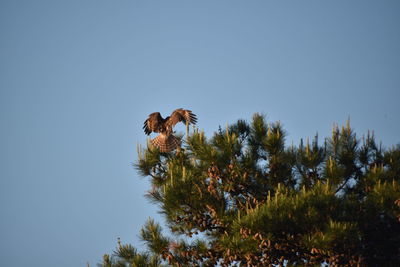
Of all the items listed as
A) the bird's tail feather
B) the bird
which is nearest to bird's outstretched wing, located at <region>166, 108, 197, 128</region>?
the bird

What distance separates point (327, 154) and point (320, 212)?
6.31 ft

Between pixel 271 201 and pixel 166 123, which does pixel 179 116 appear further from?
pixel 271 201

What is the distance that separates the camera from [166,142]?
1130cm

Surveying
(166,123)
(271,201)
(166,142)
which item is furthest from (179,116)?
(271,201)

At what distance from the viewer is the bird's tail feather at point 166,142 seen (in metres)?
10.7

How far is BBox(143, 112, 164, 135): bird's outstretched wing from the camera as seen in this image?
41.4ft

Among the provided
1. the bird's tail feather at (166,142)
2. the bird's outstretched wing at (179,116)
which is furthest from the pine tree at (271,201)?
the bird's outstretched wing at (179,116)

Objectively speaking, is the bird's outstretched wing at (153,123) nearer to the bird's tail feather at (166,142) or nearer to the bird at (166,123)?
the bird at (166,123)

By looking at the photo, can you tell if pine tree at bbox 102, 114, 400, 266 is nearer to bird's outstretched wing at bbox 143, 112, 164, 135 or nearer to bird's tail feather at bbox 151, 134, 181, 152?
bird's tail feather at bbox 151, 134, 181, 152

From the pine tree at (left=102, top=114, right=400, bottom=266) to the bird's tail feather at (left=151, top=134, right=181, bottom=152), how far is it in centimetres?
25

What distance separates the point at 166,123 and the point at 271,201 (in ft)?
16.7

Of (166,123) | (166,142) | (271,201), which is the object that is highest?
(166,123)

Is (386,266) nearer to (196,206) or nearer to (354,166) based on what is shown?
(354,166)

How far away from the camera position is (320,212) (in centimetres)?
791
